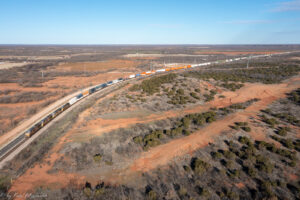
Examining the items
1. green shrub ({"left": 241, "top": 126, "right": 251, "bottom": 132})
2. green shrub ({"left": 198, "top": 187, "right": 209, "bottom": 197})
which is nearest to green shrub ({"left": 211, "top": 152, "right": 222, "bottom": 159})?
green shrub ({"left": 198, "top": 187, "right": 209, "bottom": 197})

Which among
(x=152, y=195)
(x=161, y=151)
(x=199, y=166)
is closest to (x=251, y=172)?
(x=199, y=166)

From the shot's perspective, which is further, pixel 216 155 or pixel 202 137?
pixel 202 137

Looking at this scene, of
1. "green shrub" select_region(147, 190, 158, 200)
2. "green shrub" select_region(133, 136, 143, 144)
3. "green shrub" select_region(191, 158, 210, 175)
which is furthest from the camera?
"green shrub" select_region(133, 136, 143, 144)

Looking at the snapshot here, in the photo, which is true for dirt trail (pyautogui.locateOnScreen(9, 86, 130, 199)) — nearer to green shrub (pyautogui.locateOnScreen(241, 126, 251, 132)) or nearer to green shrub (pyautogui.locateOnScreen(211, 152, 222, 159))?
green shrub (pyautogui.locateOnScreen(211, 152, 222, 159))

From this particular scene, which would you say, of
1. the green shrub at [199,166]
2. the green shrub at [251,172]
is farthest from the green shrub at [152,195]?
the green shrub at [251,172]

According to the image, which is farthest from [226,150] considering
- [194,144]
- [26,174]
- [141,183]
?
[26,174]

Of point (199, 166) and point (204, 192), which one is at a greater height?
point (199, 166)

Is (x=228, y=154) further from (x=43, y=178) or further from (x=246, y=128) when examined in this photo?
(x=43, y=178)

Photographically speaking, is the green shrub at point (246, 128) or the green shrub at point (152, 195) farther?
the green shrub at point (246, 128)

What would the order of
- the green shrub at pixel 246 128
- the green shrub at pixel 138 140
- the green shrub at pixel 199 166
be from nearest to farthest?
1. the green shrub at pixel 199 166
2. the green shrub at pixel 138 140
3. the green shrub at pixel 246 128

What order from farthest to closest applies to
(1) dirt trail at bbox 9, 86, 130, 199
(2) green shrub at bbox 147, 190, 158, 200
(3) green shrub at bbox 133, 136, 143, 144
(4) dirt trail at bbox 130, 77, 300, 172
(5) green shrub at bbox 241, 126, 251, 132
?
(5) green shrub at bbox 241, 126, 251, 132
(3) green shrub at bbox 133, 136, 143, 144
(4) dirt trail at bbox 130, 77, 300, 172
(1) dirt trail at bbox 9, 86, 130, 199
(2) green shrub at bbox 147, 190, 158, 200

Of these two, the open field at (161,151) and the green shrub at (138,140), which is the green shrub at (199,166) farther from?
the green shrub at (138,140)
